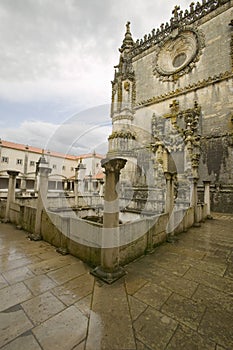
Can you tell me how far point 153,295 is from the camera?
2.26 meters

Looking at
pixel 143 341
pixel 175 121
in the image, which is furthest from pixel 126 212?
pixel 175 121

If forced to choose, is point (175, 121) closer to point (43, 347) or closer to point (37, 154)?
point (43, 347)

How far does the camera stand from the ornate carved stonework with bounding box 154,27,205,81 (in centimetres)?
1378

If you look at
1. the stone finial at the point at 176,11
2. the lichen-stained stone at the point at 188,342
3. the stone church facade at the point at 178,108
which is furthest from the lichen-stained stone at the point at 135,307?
the stone finial at the point at 176,11

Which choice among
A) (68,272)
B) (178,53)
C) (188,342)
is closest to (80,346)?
(188,342)

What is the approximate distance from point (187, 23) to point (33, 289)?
21.2 m

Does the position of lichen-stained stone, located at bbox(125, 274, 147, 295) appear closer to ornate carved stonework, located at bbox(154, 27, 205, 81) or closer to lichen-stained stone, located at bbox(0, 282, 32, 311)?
lichen-stained stone, located at bbox(0, 282, 32, 311)

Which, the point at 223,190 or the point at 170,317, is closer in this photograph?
the point at 170,317

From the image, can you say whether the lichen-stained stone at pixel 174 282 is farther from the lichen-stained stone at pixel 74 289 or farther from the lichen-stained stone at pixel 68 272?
the lichen-stained stone at pixel 68 272

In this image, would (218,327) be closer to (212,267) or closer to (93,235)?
(212,267)

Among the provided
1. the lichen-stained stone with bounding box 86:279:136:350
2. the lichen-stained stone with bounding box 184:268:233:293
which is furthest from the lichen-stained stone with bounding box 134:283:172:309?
the lichen-stained stone with bounding box 184:268:233:293

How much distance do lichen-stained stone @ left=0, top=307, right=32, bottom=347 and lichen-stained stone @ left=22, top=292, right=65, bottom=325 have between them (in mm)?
64

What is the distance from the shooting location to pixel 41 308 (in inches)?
77.3

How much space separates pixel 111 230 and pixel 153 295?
43.0 inches
